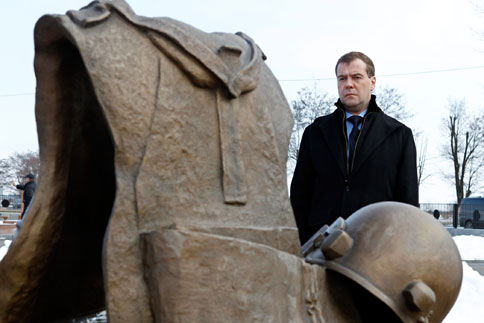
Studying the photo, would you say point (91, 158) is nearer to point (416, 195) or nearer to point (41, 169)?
point (41, 169)

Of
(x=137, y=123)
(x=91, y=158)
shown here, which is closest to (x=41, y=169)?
(x=91, y=158)

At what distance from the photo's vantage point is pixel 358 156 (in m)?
4.13

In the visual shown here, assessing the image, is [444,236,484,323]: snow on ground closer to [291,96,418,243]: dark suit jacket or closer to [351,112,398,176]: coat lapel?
[291,96,418,243]: dark suit jacket

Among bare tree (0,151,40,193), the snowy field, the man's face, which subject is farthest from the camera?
bare tree (0,151,40,193)

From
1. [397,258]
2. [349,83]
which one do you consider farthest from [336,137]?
[397,258]

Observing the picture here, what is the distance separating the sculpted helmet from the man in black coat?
766mm

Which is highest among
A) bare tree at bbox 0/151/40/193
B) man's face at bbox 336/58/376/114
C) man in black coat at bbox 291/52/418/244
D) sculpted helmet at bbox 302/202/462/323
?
man's face at bbox 336/58/376/114

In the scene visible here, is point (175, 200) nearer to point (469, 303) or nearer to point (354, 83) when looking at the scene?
point (354, 83)

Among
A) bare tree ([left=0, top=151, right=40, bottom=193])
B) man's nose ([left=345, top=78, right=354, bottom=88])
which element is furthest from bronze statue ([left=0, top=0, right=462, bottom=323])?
bare tree ([left=0, top=151, right=40, bottom=193])

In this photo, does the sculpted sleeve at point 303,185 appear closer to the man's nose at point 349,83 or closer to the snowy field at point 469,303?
the man's nose at point 349,83

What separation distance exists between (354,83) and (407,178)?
0.70 m

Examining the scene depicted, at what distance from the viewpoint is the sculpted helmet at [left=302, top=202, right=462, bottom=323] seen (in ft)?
10.1

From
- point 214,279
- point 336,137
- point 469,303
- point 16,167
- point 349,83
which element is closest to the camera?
point 214,279

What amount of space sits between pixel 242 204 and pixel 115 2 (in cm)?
100
